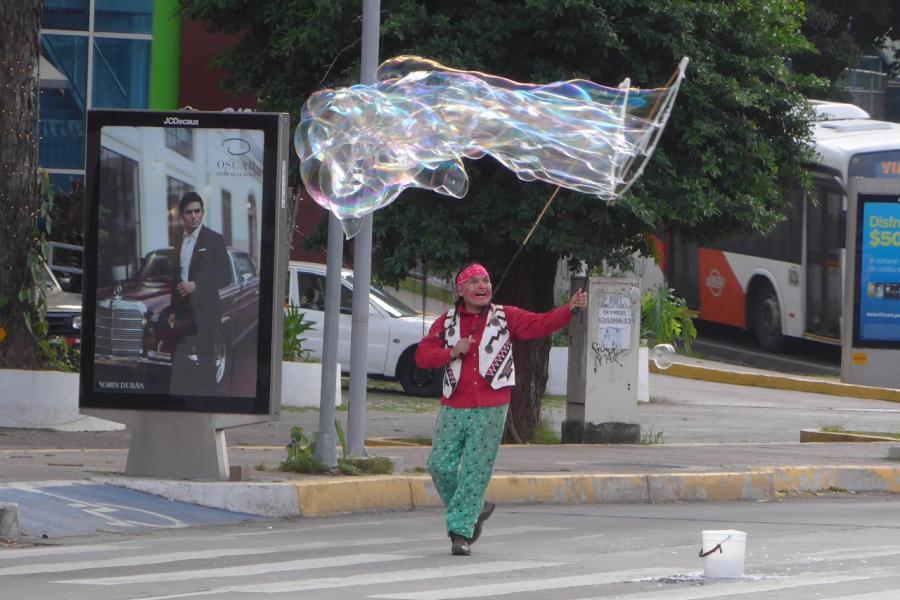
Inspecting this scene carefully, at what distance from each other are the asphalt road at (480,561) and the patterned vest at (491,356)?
96cm

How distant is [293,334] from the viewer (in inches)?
802

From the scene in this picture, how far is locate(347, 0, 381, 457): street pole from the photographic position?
12.9m

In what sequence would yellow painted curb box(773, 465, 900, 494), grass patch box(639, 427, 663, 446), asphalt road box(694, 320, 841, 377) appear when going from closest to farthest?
yellow painted curb box(773, 465, 900, 494) → grass patch box(639, 427, 663, 446) → asphalt road box(694, 320, 841, 377)

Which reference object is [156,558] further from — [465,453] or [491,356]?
[491,356]

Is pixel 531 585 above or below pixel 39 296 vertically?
below

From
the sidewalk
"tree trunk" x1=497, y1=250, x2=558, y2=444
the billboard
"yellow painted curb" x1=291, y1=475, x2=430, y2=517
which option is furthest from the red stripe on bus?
the billboard

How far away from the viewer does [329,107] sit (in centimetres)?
1209

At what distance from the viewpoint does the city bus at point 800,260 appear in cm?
2769

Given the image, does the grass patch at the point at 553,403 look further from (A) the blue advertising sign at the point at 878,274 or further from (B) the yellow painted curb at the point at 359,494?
(B) the yellow painted curb at the point at 359,494

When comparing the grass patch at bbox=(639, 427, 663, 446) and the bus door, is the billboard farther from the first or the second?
the bus door

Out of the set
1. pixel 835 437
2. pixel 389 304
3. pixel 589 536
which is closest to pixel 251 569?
pixel 589 536

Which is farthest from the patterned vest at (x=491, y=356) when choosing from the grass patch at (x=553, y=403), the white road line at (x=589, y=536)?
the grass patch at (x=553, y=403)

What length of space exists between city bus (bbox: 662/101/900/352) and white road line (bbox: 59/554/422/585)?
17.5 m

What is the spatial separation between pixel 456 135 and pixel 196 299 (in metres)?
2.04
